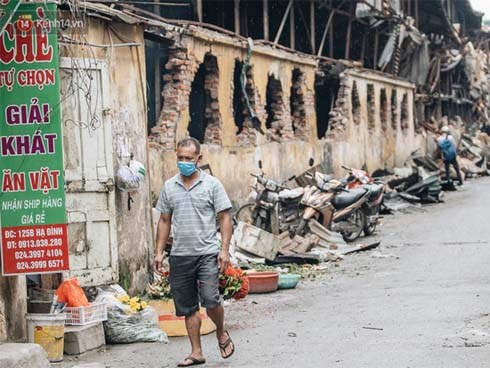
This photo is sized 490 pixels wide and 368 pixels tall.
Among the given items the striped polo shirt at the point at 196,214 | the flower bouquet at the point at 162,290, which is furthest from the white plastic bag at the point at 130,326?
the striped polo shirt at the point at 196,214

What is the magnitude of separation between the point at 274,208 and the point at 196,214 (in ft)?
25.1

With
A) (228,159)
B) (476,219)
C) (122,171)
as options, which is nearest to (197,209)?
(122,171)

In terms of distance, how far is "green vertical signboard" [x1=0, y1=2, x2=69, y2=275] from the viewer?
759cm

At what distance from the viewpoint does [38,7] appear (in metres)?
7.71

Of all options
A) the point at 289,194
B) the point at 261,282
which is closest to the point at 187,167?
the point at 261,282

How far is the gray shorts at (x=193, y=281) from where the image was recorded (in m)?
7.21

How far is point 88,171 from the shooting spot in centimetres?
970

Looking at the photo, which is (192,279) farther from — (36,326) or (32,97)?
(32,97)

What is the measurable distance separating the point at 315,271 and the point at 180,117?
416 cm

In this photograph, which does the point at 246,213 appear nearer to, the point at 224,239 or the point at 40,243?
the point at 40,243

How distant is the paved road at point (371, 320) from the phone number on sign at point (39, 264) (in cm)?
82

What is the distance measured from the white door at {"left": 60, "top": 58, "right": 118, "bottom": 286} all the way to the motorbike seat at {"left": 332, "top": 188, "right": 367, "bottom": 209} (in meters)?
7.37

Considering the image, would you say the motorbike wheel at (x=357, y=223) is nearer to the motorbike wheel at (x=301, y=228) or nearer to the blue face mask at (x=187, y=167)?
the motorbike wheel at (x=301, y=228)

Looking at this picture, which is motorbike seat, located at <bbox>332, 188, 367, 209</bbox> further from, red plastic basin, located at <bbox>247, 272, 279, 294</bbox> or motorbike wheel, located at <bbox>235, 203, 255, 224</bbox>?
red plastic basin, located at <bbox>247, 272, 279, 294</bbox>
